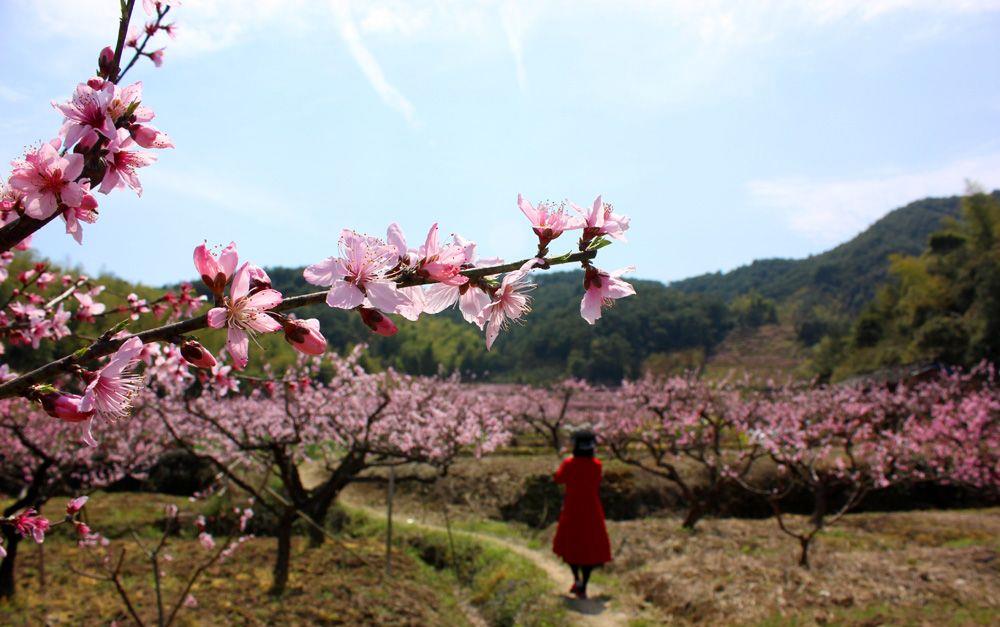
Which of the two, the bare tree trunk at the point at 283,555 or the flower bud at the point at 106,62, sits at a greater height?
the flower bud at the point at 106,62

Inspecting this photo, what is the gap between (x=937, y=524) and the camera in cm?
927

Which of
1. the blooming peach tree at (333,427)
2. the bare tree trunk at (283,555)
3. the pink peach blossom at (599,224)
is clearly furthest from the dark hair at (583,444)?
the pink peach blossom at (599,224)

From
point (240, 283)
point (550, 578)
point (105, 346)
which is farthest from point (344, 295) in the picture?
point (550, 578)

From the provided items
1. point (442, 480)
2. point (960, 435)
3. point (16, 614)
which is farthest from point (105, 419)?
point (960, 435)

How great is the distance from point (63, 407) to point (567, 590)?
256 inches

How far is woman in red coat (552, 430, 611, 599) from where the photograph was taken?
6.17 meters

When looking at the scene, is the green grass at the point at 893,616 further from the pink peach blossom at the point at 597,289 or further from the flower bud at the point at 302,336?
the flower bud at the point at 302,336

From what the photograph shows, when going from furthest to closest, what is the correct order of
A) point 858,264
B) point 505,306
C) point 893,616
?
point 858,264, point 893,616, point 505,306

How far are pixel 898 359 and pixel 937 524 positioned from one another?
76.2ft

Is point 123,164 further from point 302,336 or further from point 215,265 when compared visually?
point 302,336

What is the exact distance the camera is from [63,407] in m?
1.02

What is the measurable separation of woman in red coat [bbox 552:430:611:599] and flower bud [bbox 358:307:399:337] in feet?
18.0

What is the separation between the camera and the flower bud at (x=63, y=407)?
101 cm

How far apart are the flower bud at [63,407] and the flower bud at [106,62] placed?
787 millimetres
